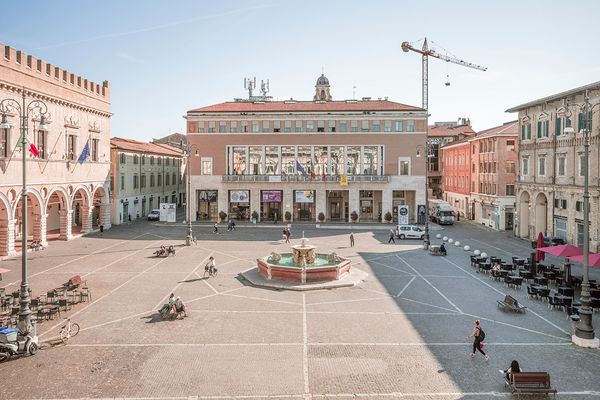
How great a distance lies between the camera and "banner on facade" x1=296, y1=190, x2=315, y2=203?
65812 millimetres

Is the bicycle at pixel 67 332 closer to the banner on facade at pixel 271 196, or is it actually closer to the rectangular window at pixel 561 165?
the rectangular window at pixel 561 165

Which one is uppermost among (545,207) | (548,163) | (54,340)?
(548,163)

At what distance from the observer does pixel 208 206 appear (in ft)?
222

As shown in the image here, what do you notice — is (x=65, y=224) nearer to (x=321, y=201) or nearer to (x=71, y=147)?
(x=71, y=147)

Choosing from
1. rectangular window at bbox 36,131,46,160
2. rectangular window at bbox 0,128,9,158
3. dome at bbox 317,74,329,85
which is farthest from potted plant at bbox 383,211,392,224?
dome at bbox 317,74,329,85

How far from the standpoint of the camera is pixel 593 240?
38.7 m

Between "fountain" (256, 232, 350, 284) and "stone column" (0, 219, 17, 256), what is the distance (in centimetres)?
2176

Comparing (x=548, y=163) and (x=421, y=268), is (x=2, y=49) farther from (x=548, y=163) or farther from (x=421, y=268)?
(x=548, y=163)

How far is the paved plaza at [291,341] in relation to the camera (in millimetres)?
14570

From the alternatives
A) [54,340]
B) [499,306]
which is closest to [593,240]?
[499,306]

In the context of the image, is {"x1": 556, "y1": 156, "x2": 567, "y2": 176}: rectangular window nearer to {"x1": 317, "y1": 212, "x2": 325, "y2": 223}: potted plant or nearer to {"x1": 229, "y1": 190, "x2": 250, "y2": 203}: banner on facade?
{"x1": 317, "y1": 212, "x2": 325, "y2": 223}: potted plant

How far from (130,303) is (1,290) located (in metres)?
6.52

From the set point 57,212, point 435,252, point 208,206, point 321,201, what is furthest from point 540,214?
point 57,212

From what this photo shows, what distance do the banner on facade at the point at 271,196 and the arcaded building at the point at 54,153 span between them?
20.5 metres
